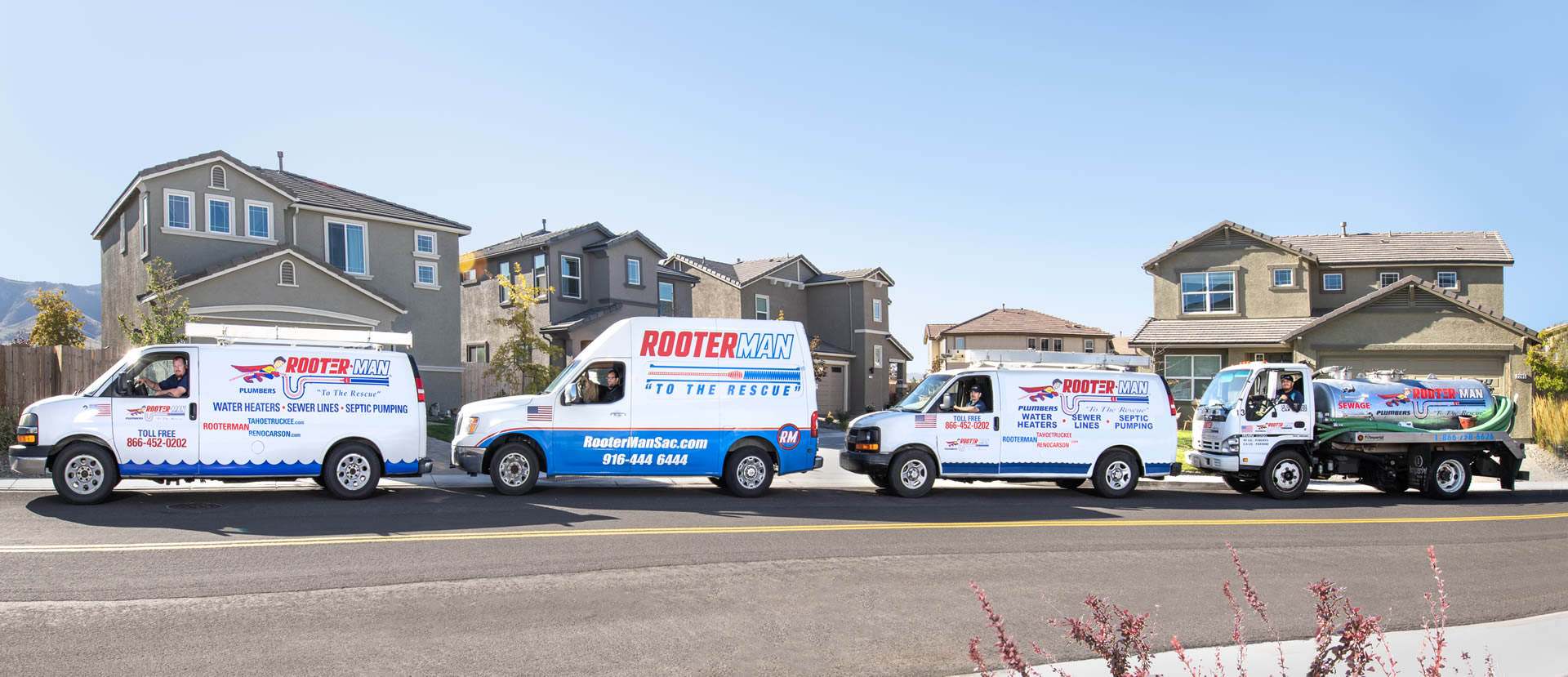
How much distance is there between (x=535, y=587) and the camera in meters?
7.95

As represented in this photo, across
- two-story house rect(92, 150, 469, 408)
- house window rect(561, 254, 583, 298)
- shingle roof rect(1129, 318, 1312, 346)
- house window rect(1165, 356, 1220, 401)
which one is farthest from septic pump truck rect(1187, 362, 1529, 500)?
house window rect(561, 254, 583, 298)

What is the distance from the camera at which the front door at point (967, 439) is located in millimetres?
14969

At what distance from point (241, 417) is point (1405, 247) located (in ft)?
118

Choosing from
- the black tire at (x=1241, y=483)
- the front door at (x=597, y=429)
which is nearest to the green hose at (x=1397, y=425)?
the black tire at (x=1241, y=483)

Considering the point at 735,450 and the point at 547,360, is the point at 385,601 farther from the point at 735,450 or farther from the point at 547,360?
the point at 547,360

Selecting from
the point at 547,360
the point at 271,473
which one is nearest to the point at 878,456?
the point at 271,473

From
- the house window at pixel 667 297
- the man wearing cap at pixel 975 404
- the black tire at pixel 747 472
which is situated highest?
the house window at pixel 667 297

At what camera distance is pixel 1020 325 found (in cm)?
5991

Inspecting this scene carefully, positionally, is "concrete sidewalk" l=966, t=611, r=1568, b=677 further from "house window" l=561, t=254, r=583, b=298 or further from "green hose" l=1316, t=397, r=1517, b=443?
"house window" l=561, t=254, r=583, b=298

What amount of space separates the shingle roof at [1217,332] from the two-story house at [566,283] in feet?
59.2

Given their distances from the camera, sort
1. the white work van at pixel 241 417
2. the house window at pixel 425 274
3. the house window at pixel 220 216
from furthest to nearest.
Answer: the house window at pixel 425 274
the house window at pixel 220 216
the white work van at pixel 241 417

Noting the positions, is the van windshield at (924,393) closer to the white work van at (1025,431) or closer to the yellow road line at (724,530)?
the white work van at (1025,431)

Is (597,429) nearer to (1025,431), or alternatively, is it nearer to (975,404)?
(975,404)

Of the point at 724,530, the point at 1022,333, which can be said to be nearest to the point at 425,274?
the point at 724,530
